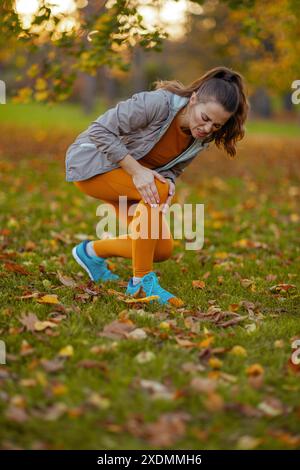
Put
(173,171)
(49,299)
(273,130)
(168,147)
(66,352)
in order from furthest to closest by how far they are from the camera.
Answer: (273,130), (173,171), (168,147), (49,299), (66,352)

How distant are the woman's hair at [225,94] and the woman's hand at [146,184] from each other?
486 mm

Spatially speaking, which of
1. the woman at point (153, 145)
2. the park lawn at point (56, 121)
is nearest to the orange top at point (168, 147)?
the woman at point (153, 145)

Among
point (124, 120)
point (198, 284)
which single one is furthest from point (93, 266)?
point (124, 120)

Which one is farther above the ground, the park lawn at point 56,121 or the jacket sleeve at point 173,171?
the park lawn at point 56,121

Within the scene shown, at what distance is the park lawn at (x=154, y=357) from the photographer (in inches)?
80.3

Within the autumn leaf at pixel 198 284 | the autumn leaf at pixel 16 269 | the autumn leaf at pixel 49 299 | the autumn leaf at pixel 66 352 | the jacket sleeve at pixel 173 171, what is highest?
the jacket sleeve at pixel 173 171

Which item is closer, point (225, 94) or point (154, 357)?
point (154, 357)

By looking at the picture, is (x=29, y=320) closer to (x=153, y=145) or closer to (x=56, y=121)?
(x=153, y=145)

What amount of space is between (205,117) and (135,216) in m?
0.69

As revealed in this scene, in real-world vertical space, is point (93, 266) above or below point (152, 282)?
above

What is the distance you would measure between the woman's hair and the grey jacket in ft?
0.32

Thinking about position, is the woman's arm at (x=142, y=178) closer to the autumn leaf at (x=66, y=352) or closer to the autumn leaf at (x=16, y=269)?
the autumn leaf at (x=16, y=269)

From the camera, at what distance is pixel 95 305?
3.15m

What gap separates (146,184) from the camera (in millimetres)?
3229
